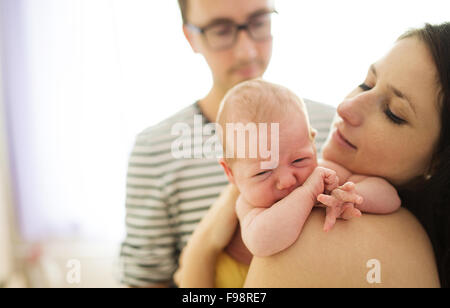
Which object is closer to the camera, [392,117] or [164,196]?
[392,117]

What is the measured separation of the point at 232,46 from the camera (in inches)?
33.3

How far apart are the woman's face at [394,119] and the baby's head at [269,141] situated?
0.25 ft

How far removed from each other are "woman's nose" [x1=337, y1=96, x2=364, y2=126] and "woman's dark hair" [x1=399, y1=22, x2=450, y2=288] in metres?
0.12

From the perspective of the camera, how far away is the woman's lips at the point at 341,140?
627mm

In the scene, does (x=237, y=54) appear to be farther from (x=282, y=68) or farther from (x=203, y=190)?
(x=203, y=190)

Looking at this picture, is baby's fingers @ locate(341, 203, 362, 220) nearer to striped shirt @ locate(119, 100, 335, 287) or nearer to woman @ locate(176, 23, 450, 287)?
woman @ locate(176, 23, 450, 287)

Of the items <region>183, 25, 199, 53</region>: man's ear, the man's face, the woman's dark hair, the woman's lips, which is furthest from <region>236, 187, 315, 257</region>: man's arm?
<region>183, 25, 199, 53</region>: man's ear

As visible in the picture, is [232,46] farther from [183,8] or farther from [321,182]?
[321,182]

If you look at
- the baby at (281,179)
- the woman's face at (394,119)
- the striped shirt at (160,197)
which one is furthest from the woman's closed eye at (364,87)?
the striped shirt at (160,197)

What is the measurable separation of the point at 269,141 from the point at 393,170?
0.23 meters

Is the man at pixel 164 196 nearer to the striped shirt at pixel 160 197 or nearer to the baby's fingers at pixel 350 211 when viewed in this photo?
the striped shirt at pixel 160 197

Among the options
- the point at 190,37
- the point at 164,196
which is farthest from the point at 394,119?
the point at 164,196

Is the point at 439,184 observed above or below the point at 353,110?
below

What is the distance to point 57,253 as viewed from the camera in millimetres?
990
